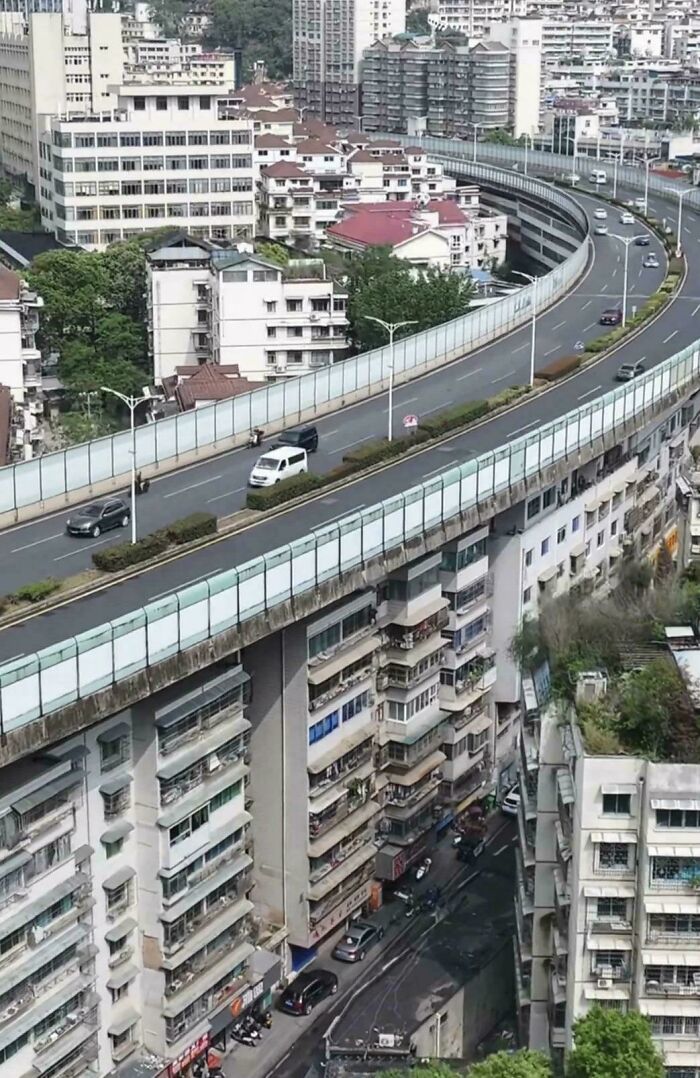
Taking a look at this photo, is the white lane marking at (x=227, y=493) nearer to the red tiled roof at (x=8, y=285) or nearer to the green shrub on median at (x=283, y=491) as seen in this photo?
the green shrub on median at (x=283, y=491)

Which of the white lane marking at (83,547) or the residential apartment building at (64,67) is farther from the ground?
the residential apartment building at (64,67)

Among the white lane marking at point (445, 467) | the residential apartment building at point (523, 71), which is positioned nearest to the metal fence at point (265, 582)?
the white lane marking at point (445, 467)

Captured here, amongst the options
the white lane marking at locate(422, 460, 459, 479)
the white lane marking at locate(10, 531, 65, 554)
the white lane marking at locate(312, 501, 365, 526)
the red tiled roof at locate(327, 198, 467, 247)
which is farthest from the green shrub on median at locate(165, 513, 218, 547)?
the red tiled roof at locate(327, 198, 467, 247)

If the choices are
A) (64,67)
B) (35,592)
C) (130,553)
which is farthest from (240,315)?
(64,67)

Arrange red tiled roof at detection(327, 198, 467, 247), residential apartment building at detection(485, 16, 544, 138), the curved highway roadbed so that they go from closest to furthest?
the curved highway roadbed
red tiled roof at detection(327, 198, 467, 247)
residential apartment building at detection(485, 16, 544, 138)

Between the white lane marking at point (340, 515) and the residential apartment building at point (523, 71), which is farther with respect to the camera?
the residential apartment building at point (523, 71)

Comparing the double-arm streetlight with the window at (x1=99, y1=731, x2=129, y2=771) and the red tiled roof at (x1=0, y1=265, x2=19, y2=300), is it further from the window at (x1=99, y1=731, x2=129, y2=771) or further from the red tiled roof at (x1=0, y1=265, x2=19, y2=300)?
the window at (x1=99, y1=731, x2=129, y2=771)

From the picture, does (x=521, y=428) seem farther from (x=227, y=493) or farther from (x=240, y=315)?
(x=240, y=315)
